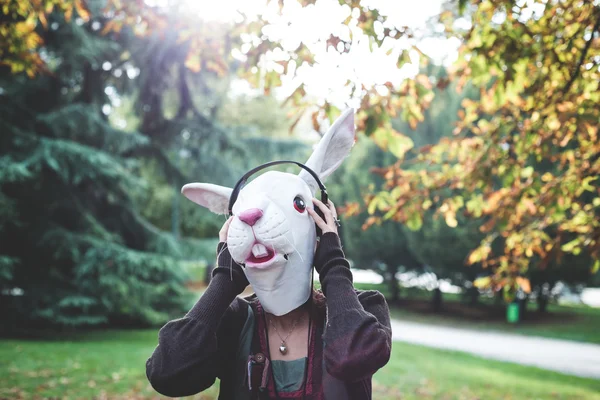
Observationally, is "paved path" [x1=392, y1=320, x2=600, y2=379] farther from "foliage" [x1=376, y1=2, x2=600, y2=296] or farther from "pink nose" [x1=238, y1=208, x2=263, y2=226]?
"pink nose" [x1=238, y1=208, x2=263, y2=226]

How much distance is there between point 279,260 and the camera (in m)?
1.89

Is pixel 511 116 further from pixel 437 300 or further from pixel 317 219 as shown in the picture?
pixel 437 300

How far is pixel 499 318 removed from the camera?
17109 mm

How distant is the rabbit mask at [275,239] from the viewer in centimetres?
187

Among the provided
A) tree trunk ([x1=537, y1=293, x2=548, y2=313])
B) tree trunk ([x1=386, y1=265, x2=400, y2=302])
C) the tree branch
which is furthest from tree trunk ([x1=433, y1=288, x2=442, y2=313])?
the tree branch

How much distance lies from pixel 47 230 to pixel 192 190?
8971 millimetres

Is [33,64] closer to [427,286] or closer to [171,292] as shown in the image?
[171,292]

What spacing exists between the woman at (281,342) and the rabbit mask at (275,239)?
63 mm

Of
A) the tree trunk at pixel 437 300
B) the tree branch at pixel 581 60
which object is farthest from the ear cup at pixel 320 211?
the tree trunk at pixel 437 300

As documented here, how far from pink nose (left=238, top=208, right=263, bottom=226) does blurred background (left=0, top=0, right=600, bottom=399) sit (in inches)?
67.2

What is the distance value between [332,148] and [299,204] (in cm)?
36

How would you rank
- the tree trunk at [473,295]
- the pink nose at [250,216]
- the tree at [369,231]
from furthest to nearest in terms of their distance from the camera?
the tree at [369,231] → the tree trunk at [473,295] → the pink nose at [250,216]

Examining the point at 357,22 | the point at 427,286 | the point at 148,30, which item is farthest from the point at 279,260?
the point at 427,286

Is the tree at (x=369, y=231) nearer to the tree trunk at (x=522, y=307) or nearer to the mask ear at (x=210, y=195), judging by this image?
the tree trunk at (x=522, y=307)
